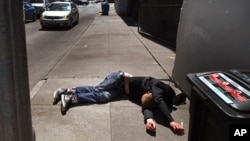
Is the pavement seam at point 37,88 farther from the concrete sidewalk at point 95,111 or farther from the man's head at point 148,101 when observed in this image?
the man's head at point 148,101

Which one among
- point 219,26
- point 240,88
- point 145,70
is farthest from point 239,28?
point 145,70

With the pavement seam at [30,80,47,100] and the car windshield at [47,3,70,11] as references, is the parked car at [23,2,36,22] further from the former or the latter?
the pavement seam at [30,80,47,100]

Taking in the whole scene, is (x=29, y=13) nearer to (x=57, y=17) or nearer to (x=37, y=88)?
(x=57, y=17)

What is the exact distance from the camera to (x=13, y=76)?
2.41 metres

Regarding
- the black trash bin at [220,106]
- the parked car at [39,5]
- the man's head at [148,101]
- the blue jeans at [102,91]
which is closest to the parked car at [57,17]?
the parked car at [39,5]

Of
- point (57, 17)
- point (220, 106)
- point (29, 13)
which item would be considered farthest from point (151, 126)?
point (29, 13)

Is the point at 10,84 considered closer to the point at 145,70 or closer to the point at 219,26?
the point at 219,26

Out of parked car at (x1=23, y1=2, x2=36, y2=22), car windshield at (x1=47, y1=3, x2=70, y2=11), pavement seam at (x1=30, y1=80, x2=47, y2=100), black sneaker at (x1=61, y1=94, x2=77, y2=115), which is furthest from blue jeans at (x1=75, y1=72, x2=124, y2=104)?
parked car at (x1=23, y1=2, x2=36, y2=22)

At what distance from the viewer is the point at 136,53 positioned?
438 inches

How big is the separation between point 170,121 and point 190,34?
7.15 ft

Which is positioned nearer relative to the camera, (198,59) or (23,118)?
(23,118)

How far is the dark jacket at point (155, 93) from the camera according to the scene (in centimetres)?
476

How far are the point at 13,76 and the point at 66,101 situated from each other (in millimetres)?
2991

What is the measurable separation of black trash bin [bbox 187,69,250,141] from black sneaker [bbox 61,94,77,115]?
287cm
